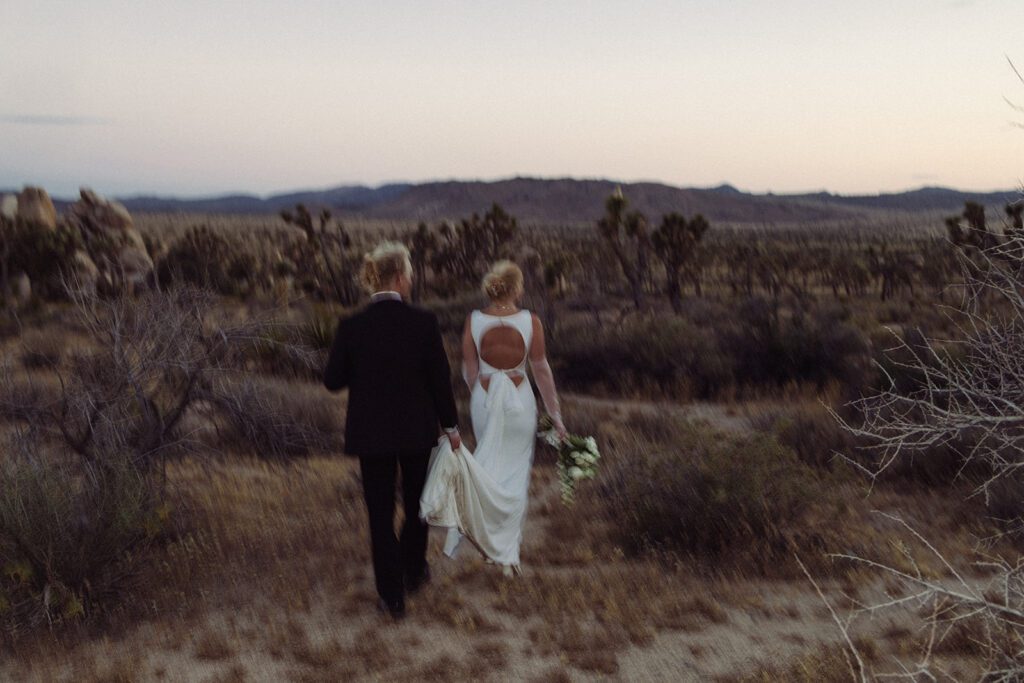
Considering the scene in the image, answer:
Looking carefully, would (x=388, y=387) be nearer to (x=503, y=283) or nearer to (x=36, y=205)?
(x=503, y=283)

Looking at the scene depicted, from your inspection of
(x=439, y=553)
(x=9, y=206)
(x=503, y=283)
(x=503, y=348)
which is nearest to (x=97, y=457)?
(x=439, y=553)

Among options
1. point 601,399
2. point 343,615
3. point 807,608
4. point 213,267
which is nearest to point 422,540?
point 343,615

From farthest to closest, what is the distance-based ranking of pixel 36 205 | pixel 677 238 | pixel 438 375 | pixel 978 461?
pixel 36 205 → pixel 677 238 → pixel 978 461 → pixel 438 375

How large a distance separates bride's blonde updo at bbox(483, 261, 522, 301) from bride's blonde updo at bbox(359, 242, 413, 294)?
2.74ft

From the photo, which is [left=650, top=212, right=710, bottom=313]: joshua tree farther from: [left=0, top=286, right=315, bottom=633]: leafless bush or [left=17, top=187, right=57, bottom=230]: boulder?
[left=17, top=187, right=57, bottom=230]: boulder

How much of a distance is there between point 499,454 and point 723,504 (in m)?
1.63

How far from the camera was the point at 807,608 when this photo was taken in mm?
5473

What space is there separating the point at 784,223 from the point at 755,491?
13402 centimetres

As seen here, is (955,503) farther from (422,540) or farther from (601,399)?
(601,399)

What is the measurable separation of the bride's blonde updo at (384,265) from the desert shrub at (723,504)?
2.64 meters

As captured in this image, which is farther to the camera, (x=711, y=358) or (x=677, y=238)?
(x=677, y=238)

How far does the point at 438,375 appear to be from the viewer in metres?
5.14

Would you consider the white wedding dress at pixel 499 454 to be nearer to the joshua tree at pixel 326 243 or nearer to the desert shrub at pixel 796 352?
the desert shrub at pixel 796 352

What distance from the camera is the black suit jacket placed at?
499 cm
